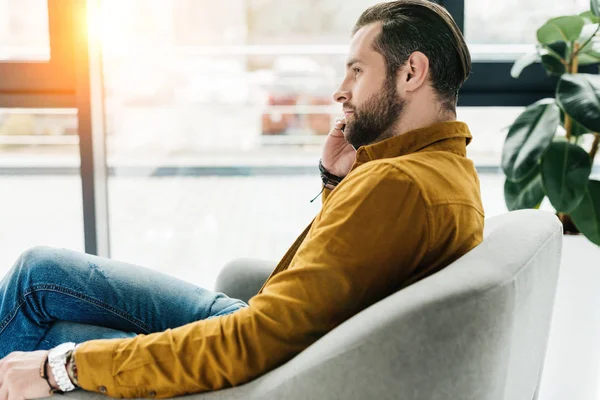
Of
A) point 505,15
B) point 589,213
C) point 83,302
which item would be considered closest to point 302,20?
point 505,15

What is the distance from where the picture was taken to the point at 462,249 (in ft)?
3.60

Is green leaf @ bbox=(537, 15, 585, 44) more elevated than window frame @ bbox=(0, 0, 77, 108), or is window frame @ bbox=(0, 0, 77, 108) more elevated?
green leaf @ bbox=(537, 15, 585, 44)

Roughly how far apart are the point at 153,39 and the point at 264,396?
2083mm

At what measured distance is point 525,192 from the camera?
204 cm

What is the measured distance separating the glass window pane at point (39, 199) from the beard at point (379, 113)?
1772 mm

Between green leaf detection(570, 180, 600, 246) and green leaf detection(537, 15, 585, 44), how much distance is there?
46 cm

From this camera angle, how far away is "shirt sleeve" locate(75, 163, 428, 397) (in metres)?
1.00

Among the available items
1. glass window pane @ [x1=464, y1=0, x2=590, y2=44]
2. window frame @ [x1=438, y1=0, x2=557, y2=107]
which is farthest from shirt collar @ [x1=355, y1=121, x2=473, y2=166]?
glass window pane @ [x1=464, y1=0, x2=590, y2=44]

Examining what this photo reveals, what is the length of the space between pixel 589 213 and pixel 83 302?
150 cm

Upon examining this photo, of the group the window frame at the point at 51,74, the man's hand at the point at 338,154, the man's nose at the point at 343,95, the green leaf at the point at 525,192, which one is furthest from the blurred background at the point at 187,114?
the man's nose at the point at 343,95

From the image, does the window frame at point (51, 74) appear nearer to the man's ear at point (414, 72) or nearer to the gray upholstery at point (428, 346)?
the man's ear at point (414, 72)

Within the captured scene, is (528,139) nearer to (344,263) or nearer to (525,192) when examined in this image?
(525,192)

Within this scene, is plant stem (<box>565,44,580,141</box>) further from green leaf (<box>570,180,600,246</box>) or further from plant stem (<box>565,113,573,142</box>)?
green leaf (<box>570,180,600,246</box>)

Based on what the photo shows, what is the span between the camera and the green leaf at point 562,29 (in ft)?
6.43
